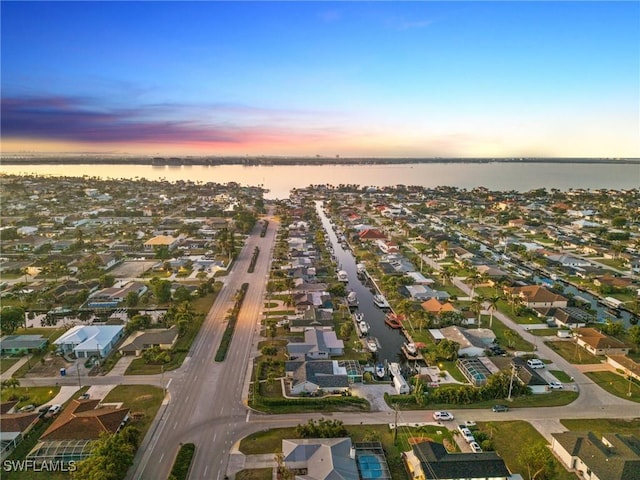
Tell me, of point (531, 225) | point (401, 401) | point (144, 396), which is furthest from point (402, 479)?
point (531, 225)

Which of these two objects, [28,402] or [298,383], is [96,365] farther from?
[298,383]

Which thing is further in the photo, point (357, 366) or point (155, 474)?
point (357, 366)

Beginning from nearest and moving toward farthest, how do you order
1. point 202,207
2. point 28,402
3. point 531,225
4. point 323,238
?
point 28,402 < point 323,238 < point 531,225 < point 202,207

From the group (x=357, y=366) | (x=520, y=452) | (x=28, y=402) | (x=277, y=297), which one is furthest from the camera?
(x=277, y=297)

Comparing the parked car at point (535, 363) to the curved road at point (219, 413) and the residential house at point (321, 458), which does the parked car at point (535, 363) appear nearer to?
the curved road at point (219, 413)

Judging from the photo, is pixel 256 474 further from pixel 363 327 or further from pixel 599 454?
pixel 363 327

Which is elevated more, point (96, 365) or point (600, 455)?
point (600, 455)

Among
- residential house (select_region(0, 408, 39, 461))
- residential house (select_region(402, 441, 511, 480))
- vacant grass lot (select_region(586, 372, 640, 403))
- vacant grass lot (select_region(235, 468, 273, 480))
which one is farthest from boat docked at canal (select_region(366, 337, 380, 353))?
residential house (select_region(0, 408, 39, 461))

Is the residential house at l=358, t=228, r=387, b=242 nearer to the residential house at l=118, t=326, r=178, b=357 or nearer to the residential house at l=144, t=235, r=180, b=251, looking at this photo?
the residential house at l=144, t=235, r=180, b=251
